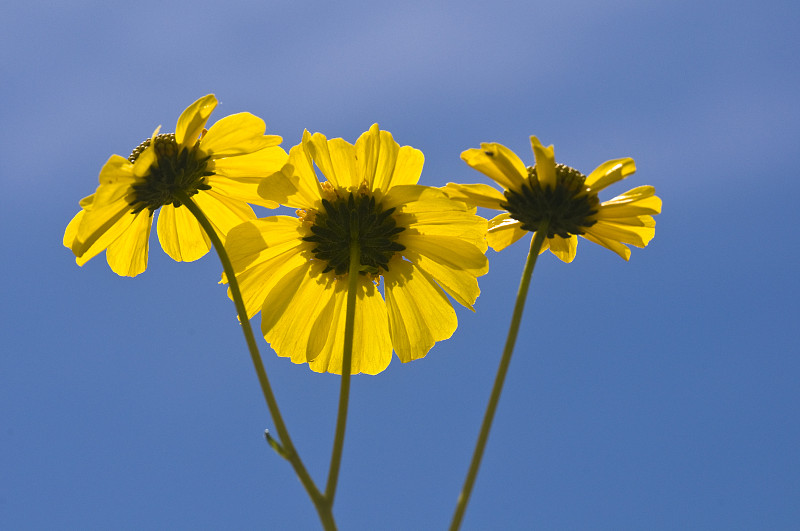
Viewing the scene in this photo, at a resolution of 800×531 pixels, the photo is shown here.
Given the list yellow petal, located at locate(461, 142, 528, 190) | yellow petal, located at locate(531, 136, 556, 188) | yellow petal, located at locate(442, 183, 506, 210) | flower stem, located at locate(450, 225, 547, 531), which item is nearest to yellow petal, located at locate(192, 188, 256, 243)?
yellow petal, located at locate(442, 183, 506, 210)

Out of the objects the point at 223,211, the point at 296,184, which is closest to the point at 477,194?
the point at 296,184

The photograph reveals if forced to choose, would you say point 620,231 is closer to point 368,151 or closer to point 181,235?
point 368,151

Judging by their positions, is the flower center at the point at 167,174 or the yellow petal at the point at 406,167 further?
the yellow petal at the point at 406,167

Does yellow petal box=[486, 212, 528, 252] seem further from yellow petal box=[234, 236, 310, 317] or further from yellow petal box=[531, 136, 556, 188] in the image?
yellow petal box=[234, 236, 310, 317]

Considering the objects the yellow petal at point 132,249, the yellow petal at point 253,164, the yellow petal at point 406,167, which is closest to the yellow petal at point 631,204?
the yellow petal at point 406,167

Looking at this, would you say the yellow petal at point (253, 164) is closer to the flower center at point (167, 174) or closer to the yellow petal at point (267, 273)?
the flower center at point (167, 174)

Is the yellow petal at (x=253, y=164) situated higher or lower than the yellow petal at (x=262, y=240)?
higher
